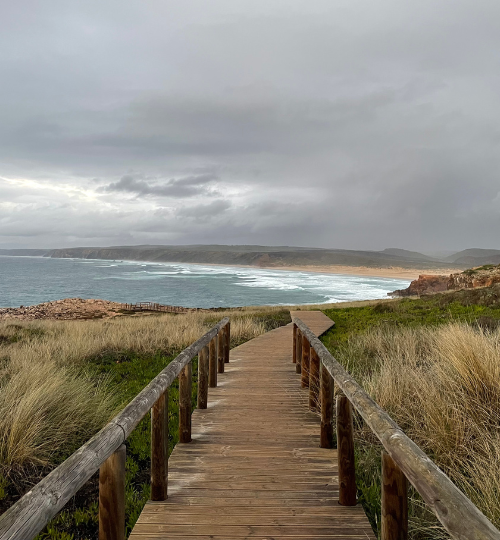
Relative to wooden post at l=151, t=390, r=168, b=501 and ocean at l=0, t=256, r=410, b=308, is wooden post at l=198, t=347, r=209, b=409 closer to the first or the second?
wooden post at l=151, t=390, r=168, b=501

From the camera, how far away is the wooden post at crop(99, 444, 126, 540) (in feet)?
6.75

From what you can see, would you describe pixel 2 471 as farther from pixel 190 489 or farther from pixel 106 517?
pixel 106 517

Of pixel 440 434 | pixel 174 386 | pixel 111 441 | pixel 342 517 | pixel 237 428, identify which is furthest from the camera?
pixel 174 386

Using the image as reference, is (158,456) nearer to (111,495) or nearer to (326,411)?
(111,495)

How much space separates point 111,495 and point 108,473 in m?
0.12

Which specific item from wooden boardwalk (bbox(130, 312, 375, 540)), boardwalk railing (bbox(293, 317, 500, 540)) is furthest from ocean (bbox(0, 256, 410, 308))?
boardwalk railing (bbox(293, 317, 500, 540))

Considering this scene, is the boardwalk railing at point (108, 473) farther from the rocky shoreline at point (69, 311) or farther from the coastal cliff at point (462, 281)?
the rocky shoreline at point (69, 311)

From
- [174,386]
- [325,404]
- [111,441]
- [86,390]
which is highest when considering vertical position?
[111,441]

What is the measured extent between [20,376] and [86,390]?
0.95 m

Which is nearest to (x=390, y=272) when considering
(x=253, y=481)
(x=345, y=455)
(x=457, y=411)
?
(x=457, y=411)

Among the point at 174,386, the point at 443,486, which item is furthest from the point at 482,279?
the point at 443,486

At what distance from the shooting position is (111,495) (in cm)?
207

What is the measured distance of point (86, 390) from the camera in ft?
19.5

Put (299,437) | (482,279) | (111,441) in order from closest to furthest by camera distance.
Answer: (111,441), (299,437), (482,279)
